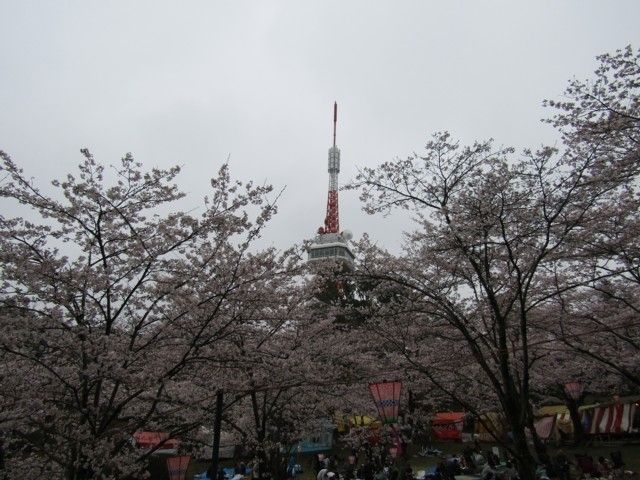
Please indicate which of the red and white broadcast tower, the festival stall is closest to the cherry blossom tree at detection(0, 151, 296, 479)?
the festival stall

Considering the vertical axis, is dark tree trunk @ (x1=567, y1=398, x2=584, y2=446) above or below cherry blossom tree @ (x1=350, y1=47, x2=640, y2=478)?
below

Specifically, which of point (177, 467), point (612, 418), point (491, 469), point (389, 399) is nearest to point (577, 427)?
point (612, 418)

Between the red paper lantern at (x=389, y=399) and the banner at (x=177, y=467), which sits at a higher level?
the red paper lantern at (x=389, y=399)

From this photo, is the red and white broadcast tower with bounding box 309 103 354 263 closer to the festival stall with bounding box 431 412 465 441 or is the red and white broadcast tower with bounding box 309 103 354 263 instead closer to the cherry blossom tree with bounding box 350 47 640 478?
the festival stall with bounding box 431 412 465 441

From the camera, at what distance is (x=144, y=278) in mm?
6289

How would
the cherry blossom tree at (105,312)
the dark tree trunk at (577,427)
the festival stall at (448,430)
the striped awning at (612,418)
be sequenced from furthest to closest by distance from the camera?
the festival stall at (448,430), the dark tree trunk at (577,427), the striped awning at (612,418), the cherry blossom tree at (105,312)

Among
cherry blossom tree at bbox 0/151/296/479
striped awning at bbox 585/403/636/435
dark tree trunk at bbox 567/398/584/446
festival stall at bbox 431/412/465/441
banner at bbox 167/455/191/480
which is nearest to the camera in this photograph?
cherry blossom tree at bbox 0/151/296/479

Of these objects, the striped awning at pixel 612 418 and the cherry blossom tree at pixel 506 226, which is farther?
the striped awning at pixel 612 418

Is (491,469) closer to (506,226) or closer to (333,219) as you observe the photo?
(506,226)

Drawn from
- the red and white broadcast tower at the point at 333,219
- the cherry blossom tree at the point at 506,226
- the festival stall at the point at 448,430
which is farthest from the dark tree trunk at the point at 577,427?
the red and white broadcast tower at the point at 333,219

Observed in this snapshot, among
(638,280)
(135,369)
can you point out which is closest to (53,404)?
(135,369)

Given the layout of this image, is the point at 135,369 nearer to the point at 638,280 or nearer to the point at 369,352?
the point at 369,352

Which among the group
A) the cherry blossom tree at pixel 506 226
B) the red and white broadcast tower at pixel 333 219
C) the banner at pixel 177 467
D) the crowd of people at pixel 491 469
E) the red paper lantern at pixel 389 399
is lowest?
the crowd of people at pixel 491 469

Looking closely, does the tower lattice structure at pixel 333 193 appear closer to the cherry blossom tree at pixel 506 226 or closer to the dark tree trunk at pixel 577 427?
the dark tree trunk at pixel 577 427
